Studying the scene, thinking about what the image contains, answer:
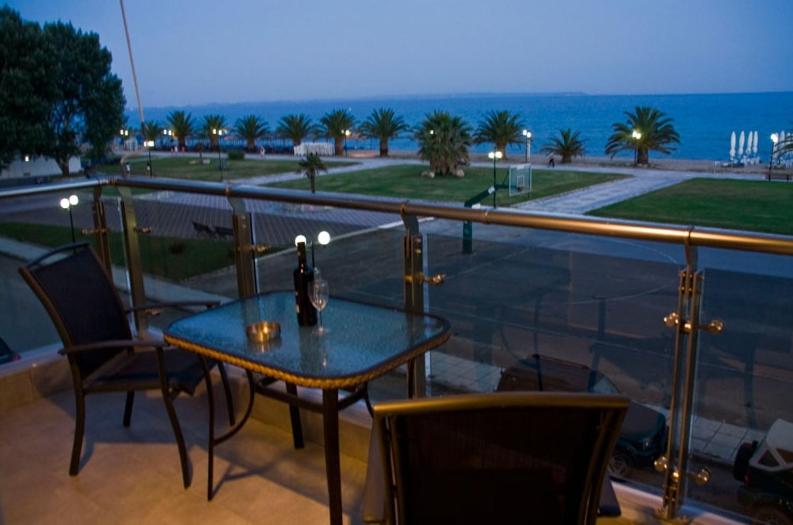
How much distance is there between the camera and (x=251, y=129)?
54.7 meters

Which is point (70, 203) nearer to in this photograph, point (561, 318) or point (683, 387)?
point (561, 318)

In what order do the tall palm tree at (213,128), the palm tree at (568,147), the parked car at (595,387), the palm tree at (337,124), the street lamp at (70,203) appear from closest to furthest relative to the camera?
the parked car at (595,387) → the street lamp at (70,203) → the palm tree at (568,147) → the palm tree at (337,124) → the tall palm tree at (213,128)

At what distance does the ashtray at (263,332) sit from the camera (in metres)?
2.38

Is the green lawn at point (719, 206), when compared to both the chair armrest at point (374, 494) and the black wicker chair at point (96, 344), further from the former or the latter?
the chair armrest at point (374, 494)

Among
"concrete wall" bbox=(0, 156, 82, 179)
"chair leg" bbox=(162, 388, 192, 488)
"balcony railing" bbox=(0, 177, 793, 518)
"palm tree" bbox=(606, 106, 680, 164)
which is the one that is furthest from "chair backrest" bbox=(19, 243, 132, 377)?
"concrete wall" bbox=(0, 156, 82, 179)

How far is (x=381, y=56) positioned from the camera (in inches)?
4161

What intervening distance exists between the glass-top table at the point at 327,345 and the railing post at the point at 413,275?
183mm

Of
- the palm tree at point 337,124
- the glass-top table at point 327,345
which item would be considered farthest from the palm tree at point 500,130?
the glass-top table at point 327,345

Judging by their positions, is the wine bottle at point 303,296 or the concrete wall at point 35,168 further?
the concrete wall at point 35,168

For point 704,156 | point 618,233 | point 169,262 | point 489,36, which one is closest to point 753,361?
point 618,233

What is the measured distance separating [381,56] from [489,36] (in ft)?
53.9

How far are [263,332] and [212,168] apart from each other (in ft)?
145

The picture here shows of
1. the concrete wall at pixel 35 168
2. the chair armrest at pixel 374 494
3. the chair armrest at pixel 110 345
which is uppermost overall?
the chair armrest at pixel 110 345

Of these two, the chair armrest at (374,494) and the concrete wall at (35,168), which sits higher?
the chair armrest at (374,494)
